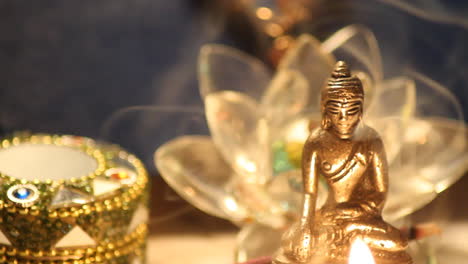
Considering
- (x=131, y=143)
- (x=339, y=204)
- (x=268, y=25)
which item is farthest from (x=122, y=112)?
(x=339, y=204)

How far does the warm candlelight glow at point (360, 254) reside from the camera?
28.4 inches

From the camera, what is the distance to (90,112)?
4.61ft

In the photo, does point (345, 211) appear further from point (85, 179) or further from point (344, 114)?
point (85, 179)

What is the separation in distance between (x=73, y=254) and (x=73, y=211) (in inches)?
2.1

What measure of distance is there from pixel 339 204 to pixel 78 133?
0.71m

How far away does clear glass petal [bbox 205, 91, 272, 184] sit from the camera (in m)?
1.04

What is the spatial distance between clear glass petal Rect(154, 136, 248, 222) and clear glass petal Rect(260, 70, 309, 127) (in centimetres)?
10

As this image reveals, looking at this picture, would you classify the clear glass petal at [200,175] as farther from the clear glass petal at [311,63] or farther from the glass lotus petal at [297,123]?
the clear glass petal at [311,63]

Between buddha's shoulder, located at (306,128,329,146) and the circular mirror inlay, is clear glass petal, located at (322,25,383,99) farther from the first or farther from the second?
the circular mirror inlay

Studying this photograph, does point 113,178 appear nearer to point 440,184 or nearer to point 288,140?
point 288,140

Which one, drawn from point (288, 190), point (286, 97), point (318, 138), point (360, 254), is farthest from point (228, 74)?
point (360, 254)

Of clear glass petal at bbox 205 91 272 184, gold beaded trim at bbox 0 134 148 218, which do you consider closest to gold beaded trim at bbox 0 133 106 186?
gold beaded trim at bbox 0 134 148 218

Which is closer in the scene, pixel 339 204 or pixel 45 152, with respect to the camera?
pixel 339 204

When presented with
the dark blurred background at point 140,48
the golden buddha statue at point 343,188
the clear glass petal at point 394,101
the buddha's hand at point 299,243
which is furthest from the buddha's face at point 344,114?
the dark blurred background at point 140,48
